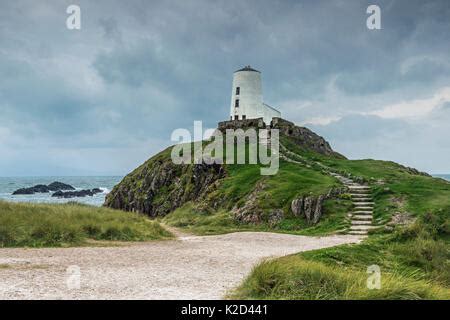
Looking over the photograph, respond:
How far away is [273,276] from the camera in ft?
35.1

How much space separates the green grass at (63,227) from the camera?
19.1 m

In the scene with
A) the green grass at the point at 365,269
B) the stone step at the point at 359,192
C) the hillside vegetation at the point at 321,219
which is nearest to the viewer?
the green grass at the point at 365,269

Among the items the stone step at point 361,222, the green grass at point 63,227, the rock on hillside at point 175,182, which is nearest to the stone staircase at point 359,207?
the stone step at point 361,222

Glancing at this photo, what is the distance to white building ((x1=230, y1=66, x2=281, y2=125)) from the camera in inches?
2504

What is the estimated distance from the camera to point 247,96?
2504 inches

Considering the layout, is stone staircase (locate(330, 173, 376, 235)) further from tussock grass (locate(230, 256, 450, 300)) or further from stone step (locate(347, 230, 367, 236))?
tussock grass (locate(230, 256, 450, 300))

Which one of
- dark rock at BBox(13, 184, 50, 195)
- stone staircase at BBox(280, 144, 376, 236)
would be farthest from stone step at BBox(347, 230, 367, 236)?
dark rock at BBox(13, 184, 50, 195)

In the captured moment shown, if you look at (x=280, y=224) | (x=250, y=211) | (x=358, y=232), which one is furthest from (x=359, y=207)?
(x=250, y=211)

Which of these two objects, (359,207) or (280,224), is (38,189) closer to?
(280,224)

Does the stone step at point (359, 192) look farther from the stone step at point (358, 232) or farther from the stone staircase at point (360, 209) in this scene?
the stone step at point (358, 232)

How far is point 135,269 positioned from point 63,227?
832 centimetres

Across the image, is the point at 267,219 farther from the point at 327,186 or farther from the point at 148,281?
the point at 148,281

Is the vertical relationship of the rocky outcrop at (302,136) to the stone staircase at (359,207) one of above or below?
above

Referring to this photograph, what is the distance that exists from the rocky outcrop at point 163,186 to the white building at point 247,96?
13.7m
